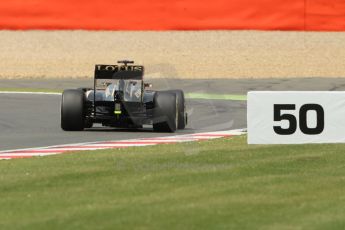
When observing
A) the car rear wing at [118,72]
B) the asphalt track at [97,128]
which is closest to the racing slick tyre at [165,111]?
the asphalt track at [97,128]

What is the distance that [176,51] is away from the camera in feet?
118

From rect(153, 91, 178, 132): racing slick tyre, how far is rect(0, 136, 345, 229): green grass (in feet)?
11.6

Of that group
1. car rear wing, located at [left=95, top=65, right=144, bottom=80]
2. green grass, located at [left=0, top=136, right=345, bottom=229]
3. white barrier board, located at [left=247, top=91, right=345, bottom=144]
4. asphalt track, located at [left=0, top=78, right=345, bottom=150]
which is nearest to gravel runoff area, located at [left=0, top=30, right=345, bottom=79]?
asphalt track, located at [left=0, top=78, right=345, bottom=150]

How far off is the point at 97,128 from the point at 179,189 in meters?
8.98

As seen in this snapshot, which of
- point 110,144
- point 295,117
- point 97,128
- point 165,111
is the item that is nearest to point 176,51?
point 97,128

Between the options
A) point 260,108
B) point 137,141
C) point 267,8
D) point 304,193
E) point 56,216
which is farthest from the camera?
point 267,8

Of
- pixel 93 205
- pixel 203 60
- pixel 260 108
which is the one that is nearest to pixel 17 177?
pixel 93 205

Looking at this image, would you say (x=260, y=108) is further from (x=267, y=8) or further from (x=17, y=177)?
(x=267, y=8)

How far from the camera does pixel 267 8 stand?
3506cm

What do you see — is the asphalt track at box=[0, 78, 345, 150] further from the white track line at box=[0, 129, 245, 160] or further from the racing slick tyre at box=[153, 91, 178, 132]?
the white track line at box=[0, 129, 245, 160]

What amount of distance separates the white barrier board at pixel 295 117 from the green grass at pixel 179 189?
0.15 meters

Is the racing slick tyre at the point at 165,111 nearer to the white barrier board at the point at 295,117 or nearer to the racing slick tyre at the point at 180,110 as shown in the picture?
the racing slick tyre at the point at 180,110

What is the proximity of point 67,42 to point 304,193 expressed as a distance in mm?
26285

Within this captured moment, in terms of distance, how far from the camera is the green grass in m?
9.48
